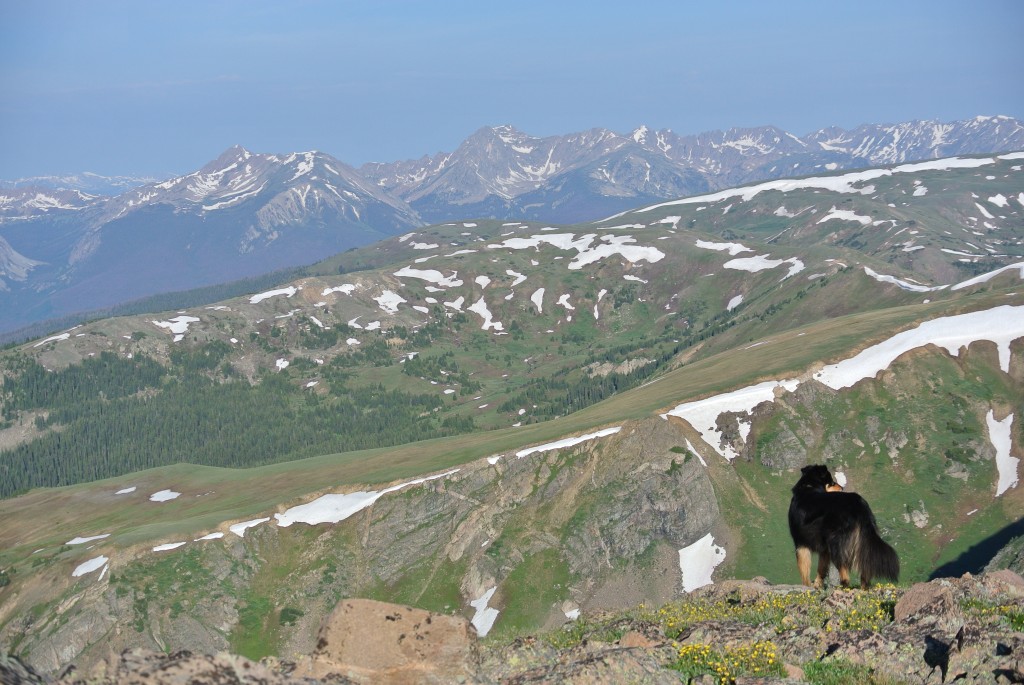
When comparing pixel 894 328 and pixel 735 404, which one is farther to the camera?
pixel 894 328

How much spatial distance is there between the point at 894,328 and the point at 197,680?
142415 millimetres

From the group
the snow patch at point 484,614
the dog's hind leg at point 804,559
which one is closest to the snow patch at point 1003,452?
the snow patch at point 484,614

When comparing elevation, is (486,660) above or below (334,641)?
below

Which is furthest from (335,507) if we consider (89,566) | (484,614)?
(89,566)

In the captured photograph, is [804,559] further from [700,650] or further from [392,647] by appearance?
[392,647]

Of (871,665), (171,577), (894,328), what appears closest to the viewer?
(871,665)

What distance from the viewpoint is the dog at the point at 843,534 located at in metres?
20.6

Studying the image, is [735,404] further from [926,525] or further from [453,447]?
[453,447]

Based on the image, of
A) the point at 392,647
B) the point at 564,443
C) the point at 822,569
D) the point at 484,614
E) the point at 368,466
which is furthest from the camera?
the point at 368,466

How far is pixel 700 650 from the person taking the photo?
1742 cm

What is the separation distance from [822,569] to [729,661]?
676cm

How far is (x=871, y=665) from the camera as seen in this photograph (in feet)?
52.3

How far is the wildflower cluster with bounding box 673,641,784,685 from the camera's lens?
15.7m

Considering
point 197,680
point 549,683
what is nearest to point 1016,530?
point 549,683
